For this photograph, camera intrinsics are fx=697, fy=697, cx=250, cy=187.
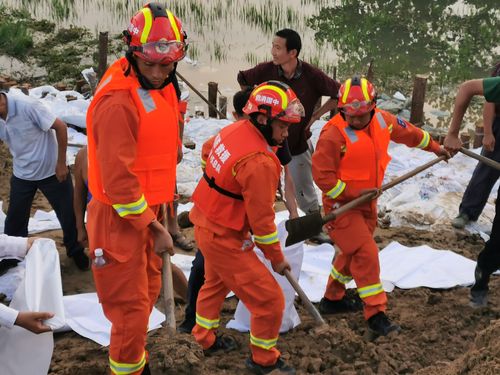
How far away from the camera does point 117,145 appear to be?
326 cm

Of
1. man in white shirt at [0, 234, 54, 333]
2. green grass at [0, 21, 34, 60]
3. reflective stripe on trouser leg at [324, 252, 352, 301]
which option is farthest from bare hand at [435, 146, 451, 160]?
green grass at [0, 21, 34, 60]

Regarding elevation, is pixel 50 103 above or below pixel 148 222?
below

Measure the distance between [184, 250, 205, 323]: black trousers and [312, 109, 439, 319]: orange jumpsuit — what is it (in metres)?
0.92

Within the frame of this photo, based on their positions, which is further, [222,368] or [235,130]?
[222,368]

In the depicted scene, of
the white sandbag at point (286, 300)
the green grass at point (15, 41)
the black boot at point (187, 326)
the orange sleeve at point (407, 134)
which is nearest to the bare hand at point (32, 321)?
the black boot at point (187, 326)

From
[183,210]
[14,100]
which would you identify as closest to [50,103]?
[183,210]

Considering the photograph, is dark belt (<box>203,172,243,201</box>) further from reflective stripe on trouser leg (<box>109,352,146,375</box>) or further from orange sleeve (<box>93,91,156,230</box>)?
reflective stripe on trouser leg (<box>109,352,146,375</box>)

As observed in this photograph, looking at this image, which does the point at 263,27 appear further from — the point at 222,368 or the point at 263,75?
the point at 222,368

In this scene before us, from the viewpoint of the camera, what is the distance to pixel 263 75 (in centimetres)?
594

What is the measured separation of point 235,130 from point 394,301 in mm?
2136

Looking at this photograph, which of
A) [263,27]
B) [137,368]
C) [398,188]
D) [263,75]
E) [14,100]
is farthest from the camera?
[263,27]

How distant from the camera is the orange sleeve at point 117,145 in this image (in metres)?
3.26

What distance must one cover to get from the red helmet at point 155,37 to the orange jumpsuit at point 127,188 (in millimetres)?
161

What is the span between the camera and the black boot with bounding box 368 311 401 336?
458 cm
